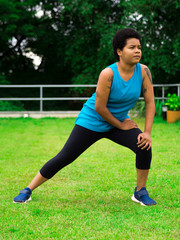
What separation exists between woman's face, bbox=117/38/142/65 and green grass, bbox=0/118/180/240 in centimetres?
145

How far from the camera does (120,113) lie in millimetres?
3908

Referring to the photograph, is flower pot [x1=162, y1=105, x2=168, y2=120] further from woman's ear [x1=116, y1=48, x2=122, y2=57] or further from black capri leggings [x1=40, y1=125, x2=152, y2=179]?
woman's ear [x1=116, y1=48, x2=122, y2=57]

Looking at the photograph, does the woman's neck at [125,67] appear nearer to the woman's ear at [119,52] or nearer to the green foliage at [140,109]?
the woman's ear at [119,52]

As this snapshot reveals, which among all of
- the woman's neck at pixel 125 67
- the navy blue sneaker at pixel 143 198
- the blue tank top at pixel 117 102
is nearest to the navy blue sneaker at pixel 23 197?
the blue tank top at pixel 117 102

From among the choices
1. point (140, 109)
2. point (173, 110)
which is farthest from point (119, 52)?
point (140, 109)

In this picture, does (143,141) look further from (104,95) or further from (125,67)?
(125,67)

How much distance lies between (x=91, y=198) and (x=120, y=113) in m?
1.04

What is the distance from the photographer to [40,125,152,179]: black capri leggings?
12.7 feet

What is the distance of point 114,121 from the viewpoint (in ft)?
12.6

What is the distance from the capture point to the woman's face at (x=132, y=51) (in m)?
3.69

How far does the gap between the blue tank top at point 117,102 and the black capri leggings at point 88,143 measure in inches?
2.8

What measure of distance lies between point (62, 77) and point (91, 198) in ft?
64.4

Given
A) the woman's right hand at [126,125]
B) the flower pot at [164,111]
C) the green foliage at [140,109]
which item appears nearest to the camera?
the woman's right hand at [126,125]

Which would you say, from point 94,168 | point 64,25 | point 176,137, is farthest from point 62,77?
point 94,168
